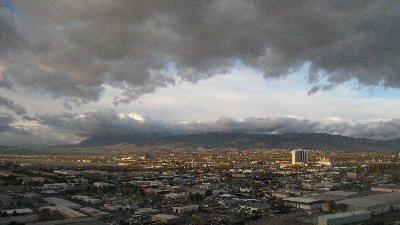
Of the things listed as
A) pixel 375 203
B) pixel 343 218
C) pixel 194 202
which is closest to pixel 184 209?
pixel 194 202

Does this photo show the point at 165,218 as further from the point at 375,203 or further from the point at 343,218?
the point at 375,203

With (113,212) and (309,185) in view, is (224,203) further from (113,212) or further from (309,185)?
(309,185)

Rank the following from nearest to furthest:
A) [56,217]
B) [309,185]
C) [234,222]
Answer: [234,222] < [56,217] < [309,185]

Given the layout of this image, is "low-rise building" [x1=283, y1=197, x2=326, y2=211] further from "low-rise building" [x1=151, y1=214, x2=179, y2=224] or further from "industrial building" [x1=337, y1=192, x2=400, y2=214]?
"low-rise building" [x1=151, y1=214, x2=179, y2=224]

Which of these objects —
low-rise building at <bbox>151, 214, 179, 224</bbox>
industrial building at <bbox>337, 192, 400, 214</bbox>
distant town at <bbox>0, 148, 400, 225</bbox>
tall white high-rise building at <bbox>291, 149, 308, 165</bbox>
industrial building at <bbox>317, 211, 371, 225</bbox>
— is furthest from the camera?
tall white high-rise building at <bbox>291, 149, 308, 165</bbox>

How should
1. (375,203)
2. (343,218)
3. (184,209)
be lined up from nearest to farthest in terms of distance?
(343,218)
(184,209)
(375,203)

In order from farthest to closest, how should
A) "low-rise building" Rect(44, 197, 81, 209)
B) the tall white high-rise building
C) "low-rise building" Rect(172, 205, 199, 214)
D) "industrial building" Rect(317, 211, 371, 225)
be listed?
the tall white high-rise building < "low-rise building" Rect(44, 197, 81, 209) < "low-rise building" Rect(172, 205, 199, 214) < "industrial building" Rect(317, 211, 371, 225)

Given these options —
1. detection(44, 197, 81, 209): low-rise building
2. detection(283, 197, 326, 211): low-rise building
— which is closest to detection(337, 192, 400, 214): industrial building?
detection(283, 197, 326, 211): low-rise building

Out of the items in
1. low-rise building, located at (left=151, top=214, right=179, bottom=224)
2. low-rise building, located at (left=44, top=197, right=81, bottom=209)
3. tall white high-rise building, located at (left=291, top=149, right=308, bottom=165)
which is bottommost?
low-rise building, located at (left=151, top=214, right=179, bottom=224)

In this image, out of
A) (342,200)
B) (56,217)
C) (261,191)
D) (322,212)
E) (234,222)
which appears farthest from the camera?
(261,191)

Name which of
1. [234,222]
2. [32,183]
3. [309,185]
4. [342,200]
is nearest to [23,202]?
[32,183]

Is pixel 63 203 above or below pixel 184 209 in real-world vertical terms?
above
